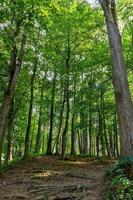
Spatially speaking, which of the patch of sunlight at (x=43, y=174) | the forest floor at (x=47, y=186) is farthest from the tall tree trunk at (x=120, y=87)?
the patch of sunlight at (x=43, y=174)

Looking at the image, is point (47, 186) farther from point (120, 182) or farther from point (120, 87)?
point (120, 182)

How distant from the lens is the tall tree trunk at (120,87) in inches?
402

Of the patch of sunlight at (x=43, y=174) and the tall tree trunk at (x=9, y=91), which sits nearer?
the tall tree trunk at (x=9, y=91)

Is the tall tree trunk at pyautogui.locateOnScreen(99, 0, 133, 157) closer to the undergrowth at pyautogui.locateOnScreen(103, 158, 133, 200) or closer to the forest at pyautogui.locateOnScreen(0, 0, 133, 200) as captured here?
the forest at pyautogui.locateOnScreen(0, 0, 133, 200)

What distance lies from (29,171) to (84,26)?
11510mm

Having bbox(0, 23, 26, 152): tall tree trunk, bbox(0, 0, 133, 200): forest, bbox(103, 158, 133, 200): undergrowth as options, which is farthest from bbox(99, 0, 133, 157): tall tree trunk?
bbox(0, 23, 26, 152): tall tree trunk

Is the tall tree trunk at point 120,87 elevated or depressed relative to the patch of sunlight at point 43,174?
elevated

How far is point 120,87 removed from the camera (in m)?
10.9

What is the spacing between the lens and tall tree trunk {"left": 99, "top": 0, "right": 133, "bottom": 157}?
10.2 meters

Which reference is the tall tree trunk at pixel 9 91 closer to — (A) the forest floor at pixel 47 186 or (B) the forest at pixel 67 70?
(B) the forest at pixel 67 70

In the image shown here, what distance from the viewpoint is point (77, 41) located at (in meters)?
25.2

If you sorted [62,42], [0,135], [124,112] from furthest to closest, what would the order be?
[62,42] → [0,135] → [124,112]

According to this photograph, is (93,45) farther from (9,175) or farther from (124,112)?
(124,112)

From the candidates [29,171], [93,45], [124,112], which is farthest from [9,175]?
[93,45]
